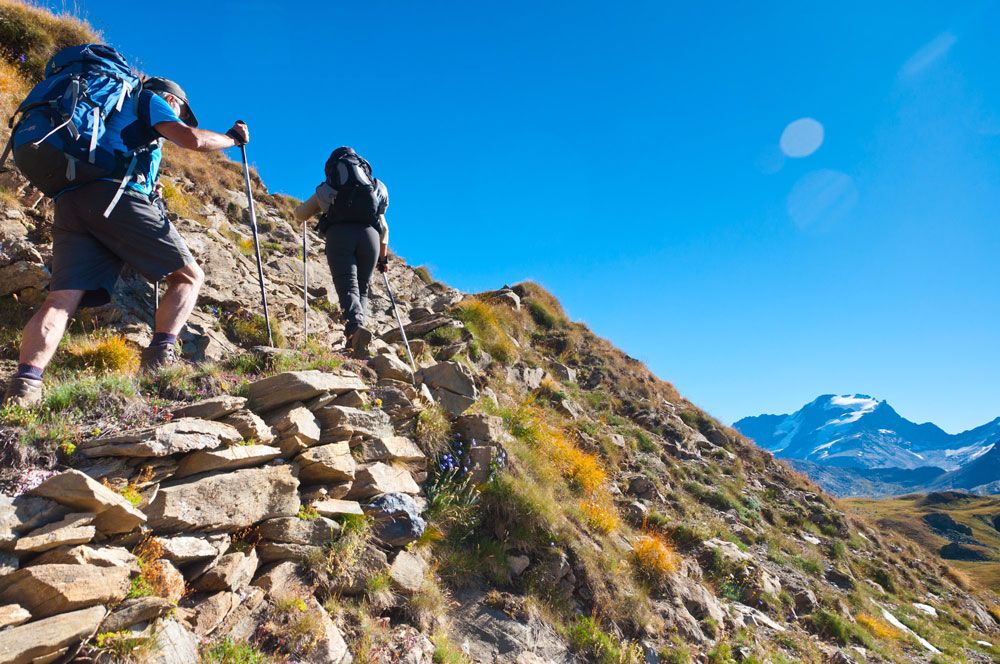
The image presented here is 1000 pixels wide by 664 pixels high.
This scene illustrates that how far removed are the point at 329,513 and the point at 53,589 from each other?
6.81 ft

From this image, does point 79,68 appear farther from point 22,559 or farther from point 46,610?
point 46,610

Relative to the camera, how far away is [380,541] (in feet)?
16.1

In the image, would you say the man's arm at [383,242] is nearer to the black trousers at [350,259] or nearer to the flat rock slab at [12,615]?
the black trousers at [350,259]

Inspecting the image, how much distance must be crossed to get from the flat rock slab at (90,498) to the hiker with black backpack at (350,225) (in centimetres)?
439

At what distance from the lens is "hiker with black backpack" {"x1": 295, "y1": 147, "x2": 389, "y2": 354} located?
7652 mm

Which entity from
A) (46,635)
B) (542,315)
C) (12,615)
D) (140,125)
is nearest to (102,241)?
(140,125)

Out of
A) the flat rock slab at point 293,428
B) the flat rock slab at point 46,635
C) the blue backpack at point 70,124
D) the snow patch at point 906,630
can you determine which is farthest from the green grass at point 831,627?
the blue backpack at point 70,124

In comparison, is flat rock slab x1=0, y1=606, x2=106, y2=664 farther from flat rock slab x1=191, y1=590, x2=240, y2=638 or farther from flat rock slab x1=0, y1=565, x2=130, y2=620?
flat rock slab x1=191, y1=590, x2=240, y2=638

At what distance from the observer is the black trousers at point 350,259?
7680mm

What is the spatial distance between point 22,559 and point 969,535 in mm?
165653

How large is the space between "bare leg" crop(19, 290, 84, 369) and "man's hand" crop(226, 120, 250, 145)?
2.40m

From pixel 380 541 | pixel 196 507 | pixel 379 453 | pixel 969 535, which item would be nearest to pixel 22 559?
pixel 196 507

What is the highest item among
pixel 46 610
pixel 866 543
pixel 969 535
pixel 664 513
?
pixel 969 535

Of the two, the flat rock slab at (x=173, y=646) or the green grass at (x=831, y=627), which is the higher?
the green grass at (x=831, y=627)
